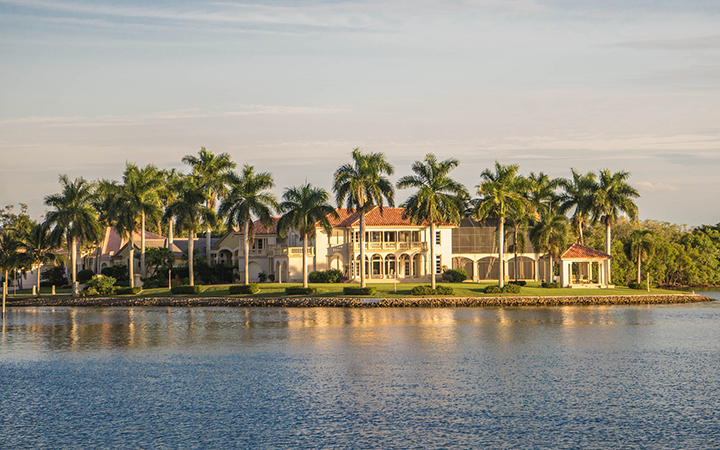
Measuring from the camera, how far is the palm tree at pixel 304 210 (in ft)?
226

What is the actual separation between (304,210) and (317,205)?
1364 mm

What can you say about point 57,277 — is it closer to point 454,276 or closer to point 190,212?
point 190,212

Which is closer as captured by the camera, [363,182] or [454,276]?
[363,182]

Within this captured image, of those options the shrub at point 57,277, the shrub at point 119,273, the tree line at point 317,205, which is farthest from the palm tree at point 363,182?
the shrub at point 57,277

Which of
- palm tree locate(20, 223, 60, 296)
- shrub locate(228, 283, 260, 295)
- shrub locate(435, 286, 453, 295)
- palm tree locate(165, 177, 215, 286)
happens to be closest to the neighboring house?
shrub locate(435, 286, 453, 295)

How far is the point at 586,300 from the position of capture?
2643 inches

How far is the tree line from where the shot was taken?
67000 millimetres

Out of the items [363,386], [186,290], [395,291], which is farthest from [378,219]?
[363,386]

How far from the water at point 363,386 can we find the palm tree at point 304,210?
74.5 feet

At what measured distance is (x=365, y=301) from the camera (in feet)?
208

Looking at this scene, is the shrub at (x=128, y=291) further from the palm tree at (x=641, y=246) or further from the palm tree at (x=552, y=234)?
the palm tree at (x=641, y=246)

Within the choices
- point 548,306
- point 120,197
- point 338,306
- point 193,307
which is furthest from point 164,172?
point 548,306

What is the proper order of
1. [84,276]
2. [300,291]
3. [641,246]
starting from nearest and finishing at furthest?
[300,291], [641,246], [84,276]

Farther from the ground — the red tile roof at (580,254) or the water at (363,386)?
the red tile roof at (580,254)
